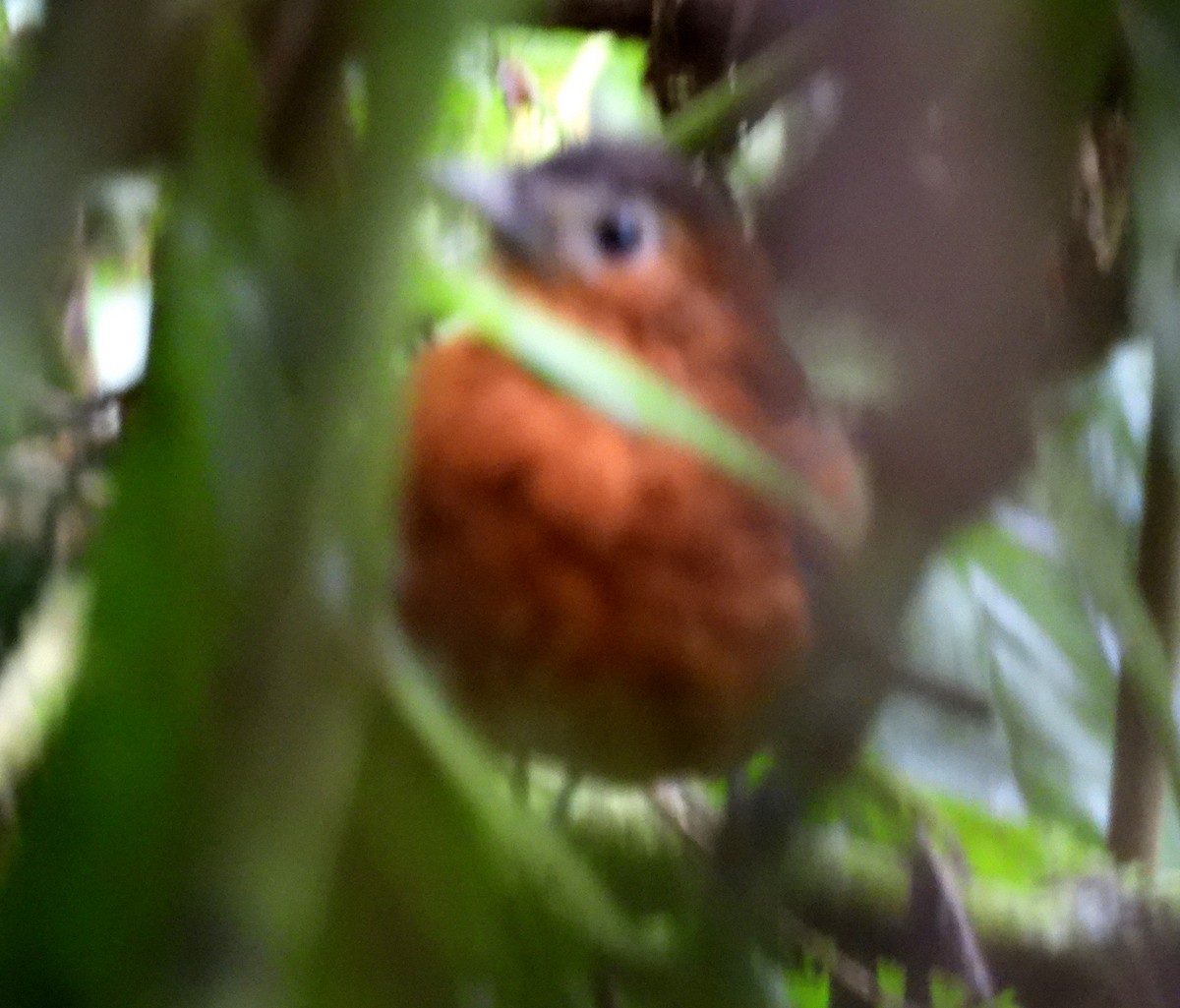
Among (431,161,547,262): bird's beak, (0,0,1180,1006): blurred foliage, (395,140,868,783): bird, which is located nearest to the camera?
(0,0,1180,1006): blurred foliage

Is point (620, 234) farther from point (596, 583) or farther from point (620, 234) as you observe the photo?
point (596, 583)

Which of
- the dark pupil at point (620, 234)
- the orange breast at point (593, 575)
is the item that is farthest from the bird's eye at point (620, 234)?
the orange breast at point (593, 575)

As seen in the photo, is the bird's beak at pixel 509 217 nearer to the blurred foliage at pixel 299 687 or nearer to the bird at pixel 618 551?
the bird at pixel 618 551

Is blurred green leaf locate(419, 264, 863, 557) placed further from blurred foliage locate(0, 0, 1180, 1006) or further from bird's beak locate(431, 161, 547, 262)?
bird's beak locate(431, 161, 547, 262)

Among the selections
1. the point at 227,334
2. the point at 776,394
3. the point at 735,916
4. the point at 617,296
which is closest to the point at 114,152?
the point at 227,334

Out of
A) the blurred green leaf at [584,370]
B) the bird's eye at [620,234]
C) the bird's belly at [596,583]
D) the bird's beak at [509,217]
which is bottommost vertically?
the bird's belly at [596,583]

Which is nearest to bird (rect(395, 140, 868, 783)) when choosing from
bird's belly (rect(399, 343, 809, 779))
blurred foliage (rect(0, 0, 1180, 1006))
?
bird's belly (rect(399, 343, 809, 779))

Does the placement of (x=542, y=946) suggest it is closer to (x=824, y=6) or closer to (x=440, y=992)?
(x=440, y=992)
